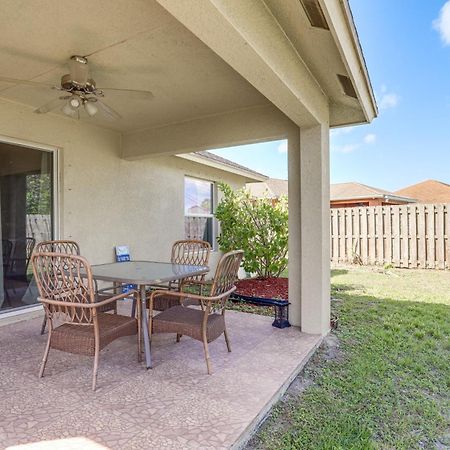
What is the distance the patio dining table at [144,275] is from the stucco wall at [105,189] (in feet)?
5.52

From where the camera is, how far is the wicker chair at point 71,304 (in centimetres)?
258

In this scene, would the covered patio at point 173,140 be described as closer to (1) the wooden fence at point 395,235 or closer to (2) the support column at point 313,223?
(2) the support column at point 313,223

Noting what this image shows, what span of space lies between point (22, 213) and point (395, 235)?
8875 mm

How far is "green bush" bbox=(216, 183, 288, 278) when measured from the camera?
6594 mm

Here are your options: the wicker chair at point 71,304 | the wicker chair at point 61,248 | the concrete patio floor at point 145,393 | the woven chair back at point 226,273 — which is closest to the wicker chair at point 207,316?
the woven chair back at point 226,273

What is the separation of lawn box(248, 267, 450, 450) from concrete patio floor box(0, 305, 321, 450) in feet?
0.61

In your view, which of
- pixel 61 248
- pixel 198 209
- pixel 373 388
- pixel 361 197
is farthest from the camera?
pixel 361 197

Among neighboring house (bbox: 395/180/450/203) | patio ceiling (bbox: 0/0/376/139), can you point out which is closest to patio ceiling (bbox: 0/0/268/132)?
patio ceiling (bbox: 0/0/376/139)

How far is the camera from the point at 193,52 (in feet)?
10.1

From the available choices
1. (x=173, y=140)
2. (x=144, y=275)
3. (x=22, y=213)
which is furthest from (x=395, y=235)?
(x=22, y=213)

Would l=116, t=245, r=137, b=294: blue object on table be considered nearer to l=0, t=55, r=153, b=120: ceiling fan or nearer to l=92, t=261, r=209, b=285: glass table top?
l=92, t=261, r=209, b=285: glass table top

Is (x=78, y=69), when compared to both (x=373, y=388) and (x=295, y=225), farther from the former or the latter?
(x=373, y=388)

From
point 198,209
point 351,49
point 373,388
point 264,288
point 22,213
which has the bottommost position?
point 373,388

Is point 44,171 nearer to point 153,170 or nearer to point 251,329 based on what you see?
point 153,170
